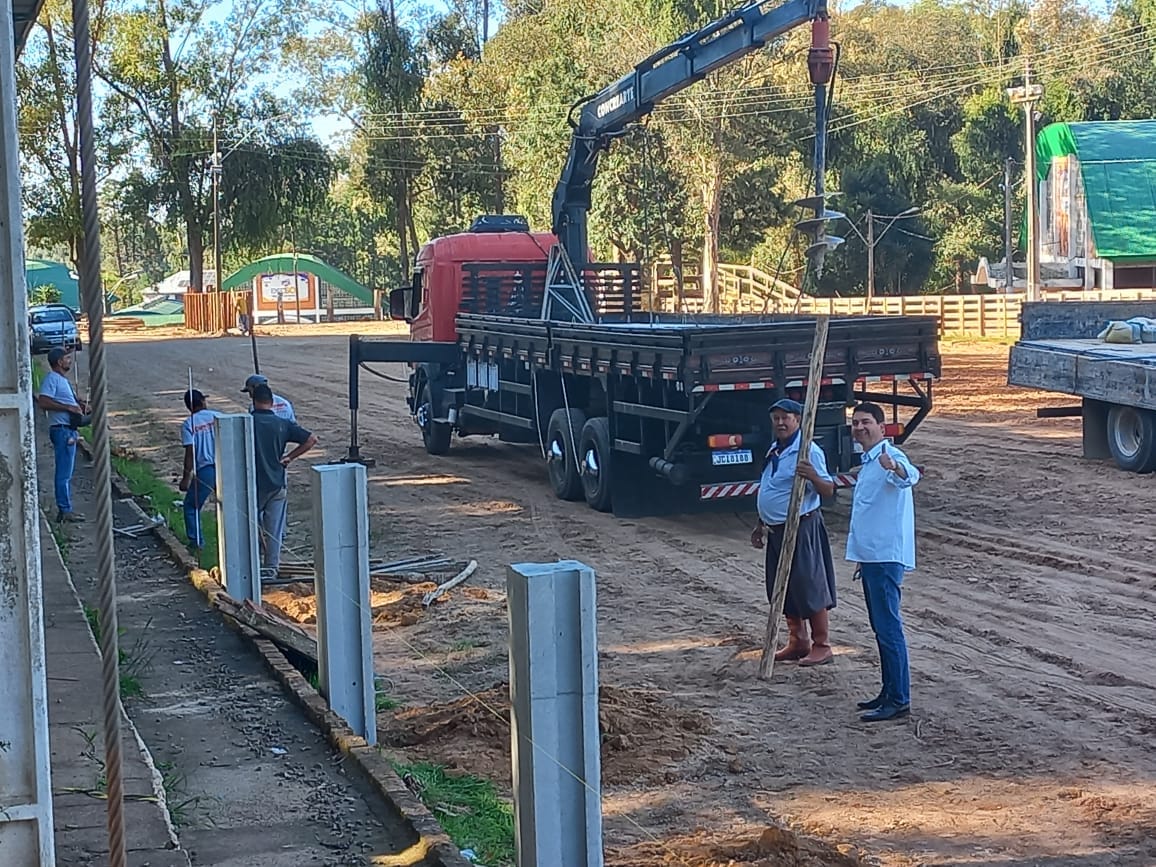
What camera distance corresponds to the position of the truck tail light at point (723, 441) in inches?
527

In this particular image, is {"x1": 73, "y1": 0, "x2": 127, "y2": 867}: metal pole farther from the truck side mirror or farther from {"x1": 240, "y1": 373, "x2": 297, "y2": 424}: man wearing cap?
the truck side mirror

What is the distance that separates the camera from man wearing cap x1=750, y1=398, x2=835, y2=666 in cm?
888

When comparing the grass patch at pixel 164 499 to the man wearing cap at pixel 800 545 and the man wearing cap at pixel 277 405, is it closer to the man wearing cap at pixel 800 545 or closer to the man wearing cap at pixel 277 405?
the man wearing cap at pixel 277 405

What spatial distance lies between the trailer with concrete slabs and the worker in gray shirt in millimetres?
8853

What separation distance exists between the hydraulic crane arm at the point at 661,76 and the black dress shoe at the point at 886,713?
4.89 metres

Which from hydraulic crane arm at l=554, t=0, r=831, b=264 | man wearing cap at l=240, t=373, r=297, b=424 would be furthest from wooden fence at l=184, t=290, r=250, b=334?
man wearing cap at l=240, t=373, r=297, b=424

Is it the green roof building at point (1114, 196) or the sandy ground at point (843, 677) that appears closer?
the sandy ground at point (843, 677)

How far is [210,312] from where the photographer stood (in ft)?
194

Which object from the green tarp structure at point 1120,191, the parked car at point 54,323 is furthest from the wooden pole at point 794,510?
the green tarp structure at point 1120,191

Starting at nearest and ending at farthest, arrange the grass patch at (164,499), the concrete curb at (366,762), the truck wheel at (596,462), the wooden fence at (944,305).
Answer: the concrete curb at (366,762) → the grass patch at (164,499) → the truck wheel at (596,462) → the wooden fence at (944,305)

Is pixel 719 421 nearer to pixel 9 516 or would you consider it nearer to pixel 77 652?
pixel 77 652

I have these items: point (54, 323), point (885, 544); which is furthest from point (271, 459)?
point (54, 323)

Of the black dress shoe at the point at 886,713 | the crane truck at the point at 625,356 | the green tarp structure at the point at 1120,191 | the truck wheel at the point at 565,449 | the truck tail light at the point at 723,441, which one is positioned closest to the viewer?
the black dress shoe at the point at 886,713

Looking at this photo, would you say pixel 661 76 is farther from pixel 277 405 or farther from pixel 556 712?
pixel 556 712
